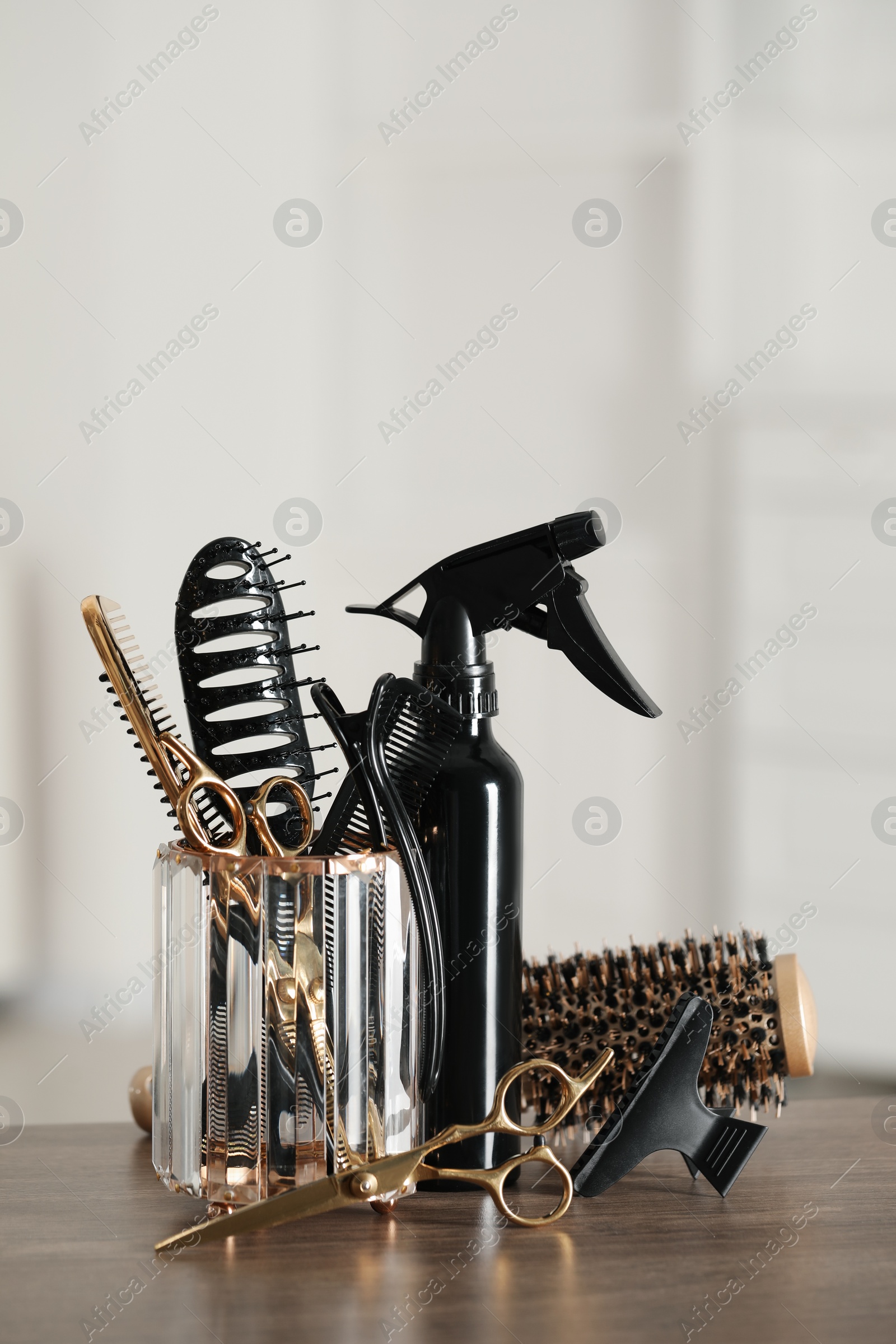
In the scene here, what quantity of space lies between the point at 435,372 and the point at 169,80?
0.40 m

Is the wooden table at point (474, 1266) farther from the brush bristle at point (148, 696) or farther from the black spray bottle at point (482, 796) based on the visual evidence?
the brush bristle at point (148, 696)

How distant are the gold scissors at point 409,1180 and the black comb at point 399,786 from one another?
0.11ft

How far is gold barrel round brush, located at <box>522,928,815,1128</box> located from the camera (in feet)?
1.70

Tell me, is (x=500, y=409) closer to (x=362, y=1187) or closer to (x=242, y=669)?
(x=242, y=669)

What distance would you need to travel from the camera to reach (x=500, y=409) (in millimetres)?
1243

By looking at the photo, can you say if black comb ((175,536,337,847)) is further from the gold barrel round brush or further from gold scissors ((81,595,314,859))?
the gold barrel round brush

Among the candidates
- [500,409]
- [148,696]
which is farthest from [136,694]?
[500,409]

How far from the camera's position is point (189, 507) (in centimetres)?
117

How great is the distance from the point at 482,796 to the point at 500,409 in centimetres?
84

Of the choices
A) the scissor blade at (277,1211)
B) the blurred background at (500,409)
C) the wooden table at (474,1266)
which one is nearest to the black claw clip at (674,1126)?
the wooden table at (474,1266)

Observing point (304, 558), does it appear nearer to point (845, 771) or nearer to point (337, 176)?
point (337, 176)

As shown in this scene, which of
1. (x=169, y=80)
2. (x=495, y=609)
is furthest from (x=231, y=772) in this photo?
(x=169, y=80)

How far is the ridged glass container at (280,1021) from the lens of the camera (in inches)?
17.4

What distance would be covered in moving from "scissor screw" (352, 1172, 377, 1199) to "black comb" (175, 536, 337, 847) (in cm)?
14
